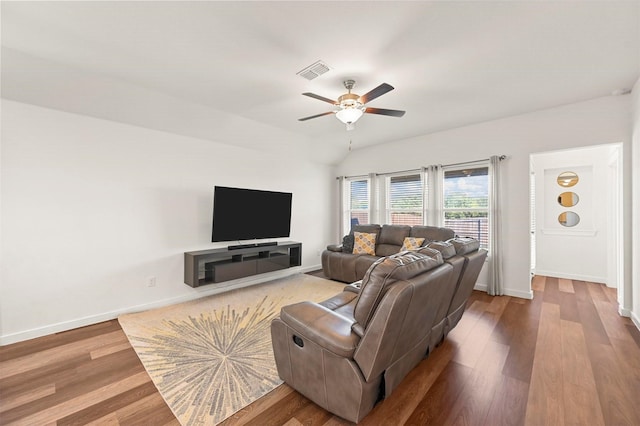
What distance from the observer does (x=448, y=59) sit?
2.49 meters

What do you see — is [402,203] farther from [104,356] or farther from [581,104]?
[104,356]

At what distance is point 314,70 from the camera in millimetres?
2631

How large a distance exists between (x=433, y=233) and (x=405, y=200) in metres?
1.14

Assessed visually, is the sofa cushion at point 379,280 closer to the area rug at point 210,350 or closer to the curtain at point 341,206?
the area rug at point 210,350

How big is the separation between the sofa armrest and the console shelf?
2334 mm

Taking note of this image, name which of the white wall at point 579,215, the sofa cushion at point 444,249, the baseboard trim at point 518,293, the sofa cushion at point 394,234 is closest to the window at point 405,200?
the sofa cushion at point 394,234

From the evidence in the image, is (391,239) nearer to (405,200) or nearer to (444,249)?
(405,200)

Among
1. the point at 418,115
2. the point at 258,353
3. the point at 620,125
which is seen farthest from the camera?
the point at 418,115

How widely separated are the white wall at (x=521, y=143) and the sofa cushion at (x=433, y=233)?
2.85 ft

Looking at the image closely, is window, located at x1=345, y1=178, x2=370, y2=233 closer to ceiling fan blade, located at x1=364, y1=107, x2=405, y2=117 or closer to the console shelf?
the console shelf

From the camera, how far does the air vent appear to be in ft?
Answer: 8.35

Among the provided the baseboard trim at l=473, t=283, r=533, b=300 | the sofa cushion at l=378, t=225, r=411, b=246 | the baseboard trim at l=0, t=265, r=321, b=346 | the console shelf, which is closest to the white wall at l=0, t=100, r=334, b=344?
the baseboard trim at l=0, t=265, r=321, b=346

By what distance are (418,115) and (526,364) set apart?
336 cm

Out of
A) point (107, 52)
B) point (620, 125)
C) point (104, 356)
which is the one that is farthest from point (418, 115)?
point (104, 356)
